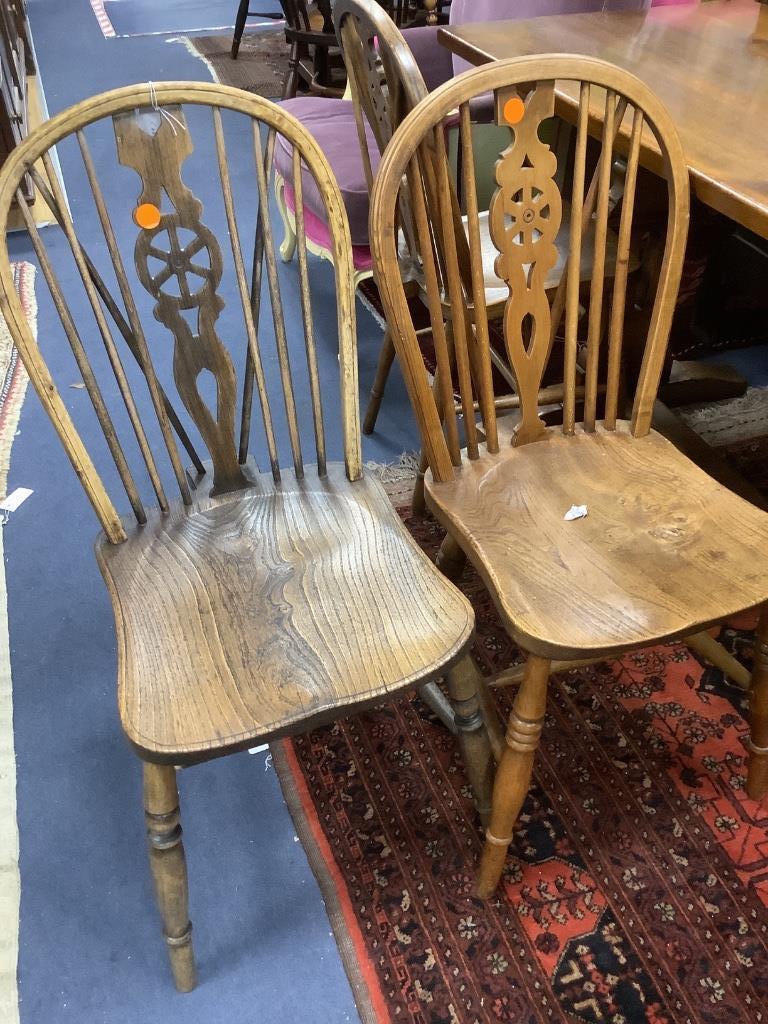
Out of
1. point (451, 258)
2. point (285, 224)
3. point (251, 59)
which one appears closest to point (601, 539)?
point (451, 258)

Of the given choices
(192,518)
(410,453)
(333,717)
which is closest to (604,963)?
(333,717)

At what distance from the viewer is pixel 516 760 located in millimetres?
1073

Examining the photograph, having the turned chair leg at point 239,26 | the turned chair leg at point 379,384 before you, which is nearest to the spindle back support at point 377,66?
the turned chair leg at point 379,384

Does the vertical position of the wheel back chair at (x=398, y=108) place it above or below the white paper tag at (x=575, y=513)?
above

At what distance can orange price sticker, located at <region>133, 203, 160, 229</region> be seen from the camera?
1.02 metres

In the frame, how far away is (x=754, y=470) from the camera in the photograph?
1.99 meters

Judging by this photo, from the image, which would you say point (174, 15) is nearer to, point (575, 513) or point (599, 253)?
point (599, 253)

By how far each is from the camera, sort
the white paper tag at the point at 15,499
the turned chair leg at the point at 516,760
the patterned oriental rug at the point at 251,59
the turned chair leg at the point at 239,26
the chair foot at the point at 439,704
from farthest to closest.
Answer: the turned chair leg at the point at 239,26 < the patterned oriental rug at the point at 251,59 < the white paper tag at the point at 15,499 < the chair foot at the point at 439,704 < the turned chair leg at the point at 516,760

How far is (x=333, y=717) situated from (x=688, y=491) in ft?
Answer: 1.96

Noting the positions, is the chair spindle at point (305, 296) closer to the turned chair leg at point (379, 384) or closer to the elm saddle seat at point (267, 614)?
the elm saddle seat at point (267, 614)

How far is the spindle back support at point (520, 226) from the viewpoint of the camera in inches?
41.2

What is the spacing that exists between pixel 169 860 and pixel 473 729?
1.38ft

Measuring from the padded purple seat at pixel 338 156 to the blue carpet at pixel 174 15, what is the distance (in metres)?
3.69

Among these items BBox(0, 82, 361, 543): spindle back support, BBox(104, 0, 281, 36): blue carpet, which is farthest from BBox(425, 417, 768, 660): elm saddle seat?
BBox(104, 0, 281, 36): blue carpet
